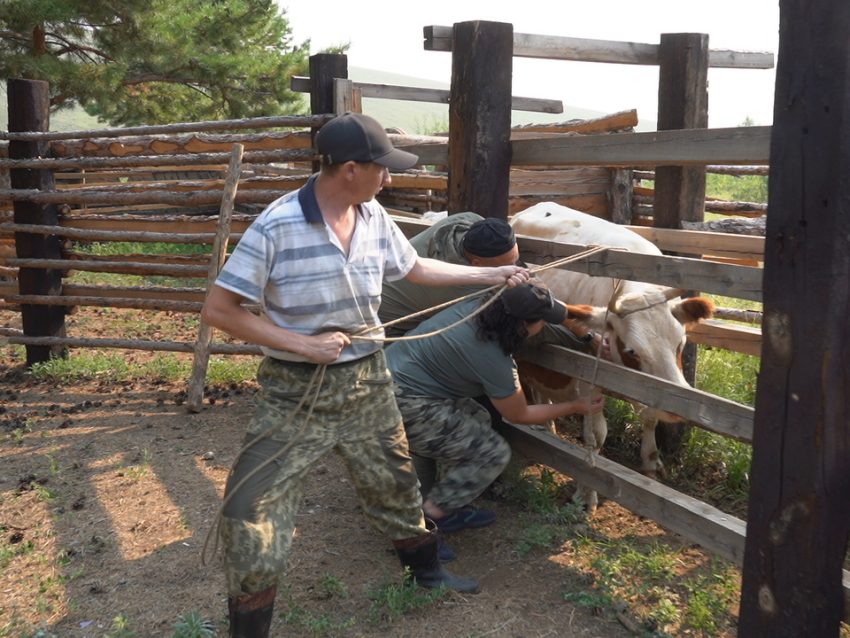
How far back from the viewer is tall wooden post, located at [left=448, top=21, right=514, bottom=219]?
14.1 ft

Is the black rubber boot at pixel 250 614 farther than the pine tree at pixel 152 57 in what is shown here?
No

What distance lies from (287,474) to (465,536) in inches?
63.3

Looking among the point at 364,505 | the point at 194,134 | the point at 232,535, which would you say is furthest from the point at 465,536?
the point at 194,134

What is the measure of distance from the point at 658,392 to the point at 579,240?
158cm

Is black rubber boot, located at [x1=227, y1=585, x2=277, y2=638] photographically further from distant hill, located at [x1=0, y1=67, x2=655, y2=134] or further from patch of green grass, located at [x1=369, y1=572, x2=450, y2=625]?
distant hill, located at [x1=0, y1=67, x2=655, y2=134]

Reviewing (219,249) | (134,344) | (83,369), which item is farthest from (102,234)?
(219,249)

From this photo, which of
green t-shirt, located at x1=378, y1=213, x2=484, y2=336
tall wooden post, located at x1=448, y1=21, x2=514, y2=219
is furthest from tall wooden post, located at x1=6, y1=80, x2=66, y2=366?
tall wooden post, located at x1=448, y1=21, x2=514, y2=219

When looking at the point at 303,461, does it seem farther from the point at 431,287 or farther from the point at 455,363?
the point at 431,287

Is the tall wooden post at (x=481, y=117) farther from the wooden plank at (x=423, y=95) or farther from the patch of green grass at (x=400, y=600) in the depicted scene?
the wooden plank at (x=423, y=95)

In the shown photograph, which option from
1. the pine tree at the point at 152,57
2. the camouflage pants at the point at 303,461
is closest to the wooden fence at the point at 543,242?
the camouflage pants at the point at 303,461

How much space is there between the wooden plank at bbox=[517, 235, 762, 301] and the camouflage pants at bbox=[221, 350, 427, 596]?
49.3 inches

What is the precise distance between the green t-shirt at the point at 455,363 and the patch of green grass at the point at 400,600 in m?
0.91

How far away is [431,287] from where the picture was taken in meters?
4.36

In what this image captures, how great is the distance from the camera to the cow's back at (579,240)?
468 centimetres
